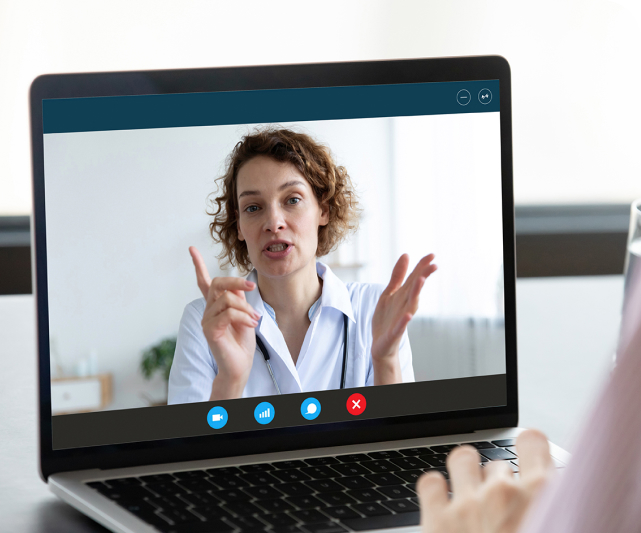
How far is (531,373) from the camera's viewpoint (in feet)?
3.39

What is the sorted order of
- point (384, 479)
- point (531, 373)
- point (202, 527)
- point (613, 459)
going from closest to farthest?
point (613, 459)
point (202, 527)
point (384, 479)
point (531, 373)

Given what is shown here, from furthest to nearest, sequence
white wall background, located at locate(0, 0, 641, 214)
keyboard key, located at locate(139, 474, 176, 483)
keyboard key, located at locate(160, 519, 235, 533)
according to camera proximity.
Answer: white wall background, located at locate(0, 0, 641, 214) → keyboard key, located at locate(139, 474, 176, 483) → keyboard key, located at locate(160, 519, 235, 533)

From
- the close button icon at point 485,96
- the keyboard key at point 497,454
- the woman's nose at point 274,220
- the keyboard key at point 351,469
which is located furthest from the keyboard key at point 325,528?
the close button icon at point 485,96

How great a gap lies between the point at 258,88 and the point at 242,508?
1.31ft

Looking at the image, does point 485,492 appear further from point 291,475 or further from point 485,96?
point 485,96

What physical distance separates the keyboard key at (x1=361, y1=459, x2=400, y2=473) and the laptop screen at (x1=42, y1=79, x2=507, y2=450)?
0.06 m

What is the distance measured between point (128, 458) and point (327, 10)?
7.27 ft

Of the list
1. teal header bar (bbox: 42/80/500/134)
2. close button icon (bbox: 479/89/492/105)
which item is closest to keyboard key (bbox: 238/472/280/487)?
teal header bar (bbox: 42/80/500/134)

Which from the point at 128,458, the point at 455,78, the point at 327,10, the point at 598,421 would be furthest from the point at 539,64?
the point at 598,421

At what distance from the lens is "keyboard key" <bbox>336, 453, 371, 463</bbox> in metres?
0.65

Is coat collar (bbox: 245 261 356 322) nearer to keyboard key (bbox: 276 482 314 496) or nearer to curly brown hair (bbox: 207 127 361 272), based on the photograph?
curly brown hair (bbox: 207 127 361 272)

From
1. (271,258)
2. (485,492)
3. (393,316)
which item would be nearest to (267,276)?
(271,258)

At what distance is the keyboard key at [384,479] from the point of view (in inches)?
23.4

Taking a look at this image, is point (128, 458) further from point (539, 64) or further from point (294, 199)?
point (539, 64)
